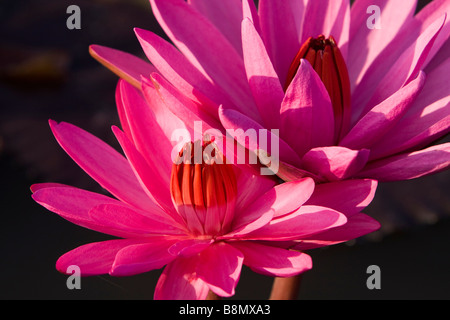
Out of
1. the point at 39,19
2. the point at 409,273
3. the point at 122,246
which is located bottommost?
the point at 409,273

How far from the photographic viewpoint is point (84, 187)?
98cm

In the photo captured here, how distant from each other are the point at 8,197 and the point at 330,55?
761mm

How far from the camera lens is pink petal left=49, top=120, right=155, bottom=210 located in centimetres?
45

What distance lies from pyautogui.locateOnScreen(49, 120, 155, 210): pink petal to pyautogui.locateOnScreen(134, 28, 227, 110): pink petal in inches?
3.7

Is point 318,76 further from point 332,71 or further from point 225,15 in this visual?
point 225,15

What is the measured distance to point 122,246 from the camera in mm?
423

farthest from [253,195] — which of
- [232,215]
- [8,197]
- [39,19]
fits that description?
[39,19]

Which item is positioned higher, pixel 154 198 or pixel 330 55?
pixel 330 55

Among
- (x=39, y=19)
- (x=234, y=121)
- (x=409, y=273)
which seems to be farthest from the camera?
(x=39, y=19)

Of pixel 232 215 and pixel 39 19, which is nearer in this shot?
pixel 232 215

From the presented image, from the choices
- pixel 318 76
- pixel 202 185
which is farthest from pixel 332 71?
pixel 202 185

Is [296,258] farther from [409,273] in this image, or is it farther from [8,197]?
Answer: [8,197]

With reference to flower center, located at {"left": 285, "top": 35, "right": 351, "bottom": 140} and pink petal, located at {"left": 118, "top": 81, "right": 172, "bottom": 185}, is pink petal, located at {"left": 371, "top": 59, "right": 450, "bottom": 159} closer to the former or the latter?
flower center, located at {"left": 285, "top": 35, "right": 351, "bottom": 140}

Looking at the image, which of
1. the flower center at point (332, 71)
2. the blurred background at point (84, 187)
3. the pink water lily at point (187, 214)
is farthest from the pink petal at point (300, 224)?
the blurred background at point (84, 187)
